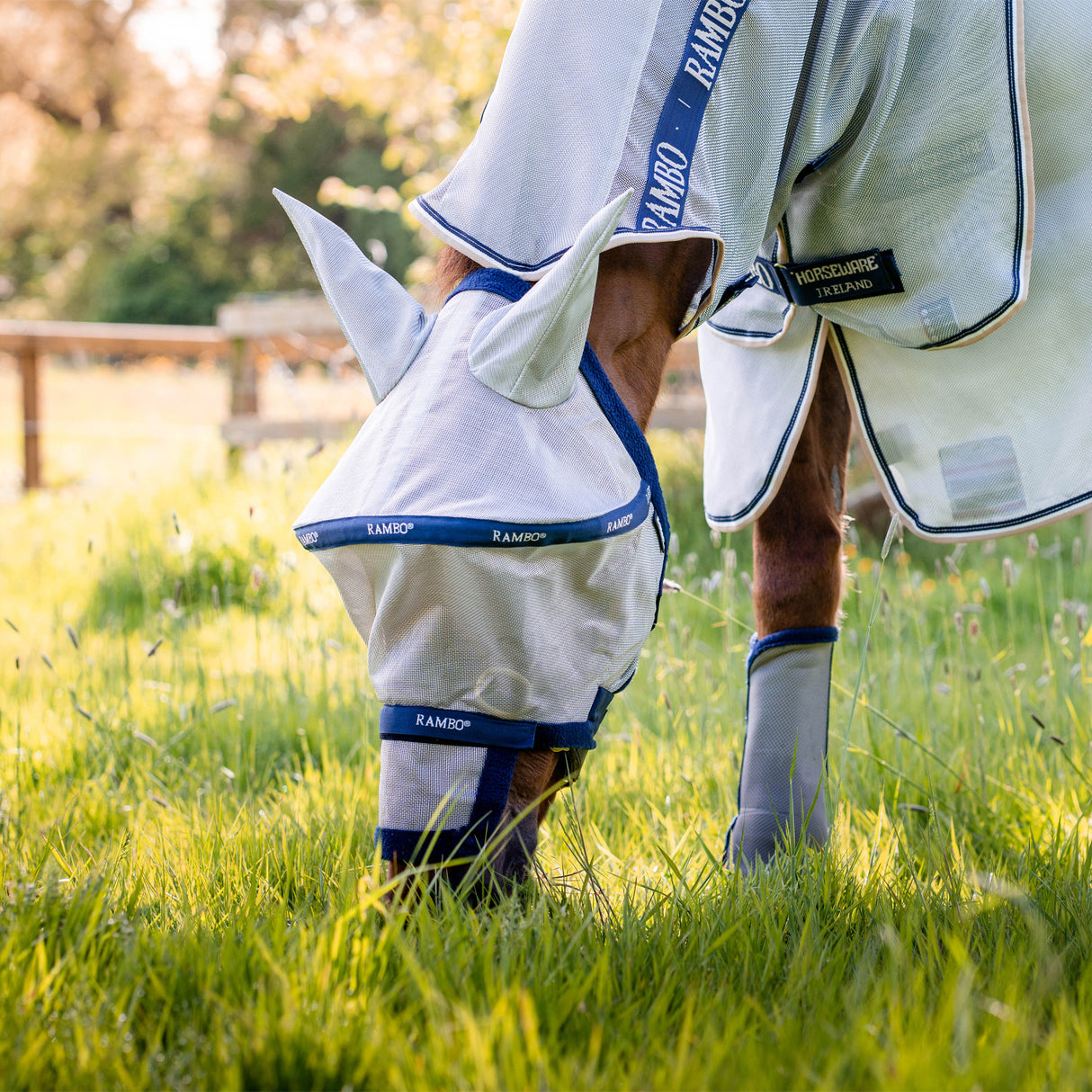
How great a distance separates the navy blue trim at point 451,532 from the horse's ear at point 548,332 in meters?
0.17

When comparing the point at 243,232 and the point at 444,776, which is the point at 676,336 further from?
the point at 243,232

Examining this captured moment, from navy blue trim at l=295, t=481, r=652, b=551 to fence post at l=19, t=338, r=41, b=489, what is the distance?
28.6ft

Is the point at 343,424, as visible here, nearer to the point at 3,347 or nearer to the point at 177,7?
the point at 3,347

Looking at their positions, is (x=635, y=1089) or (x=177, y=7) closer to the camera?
(x=635, y=1089)

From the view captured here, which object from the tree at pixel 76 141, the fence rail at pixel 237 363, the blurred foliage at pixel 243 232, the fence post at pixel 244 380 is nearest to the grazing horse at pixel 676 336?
the fence rail at pixel 237 363

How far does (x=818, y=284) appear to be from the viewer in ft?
6.45

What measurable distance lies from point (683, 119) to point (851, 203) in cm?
49

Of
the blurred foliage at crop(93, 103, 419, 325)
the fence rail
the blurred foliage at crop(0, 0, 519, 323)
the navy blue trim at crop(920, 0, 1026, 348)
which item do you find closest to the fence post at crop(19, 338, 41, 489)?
the fence rail

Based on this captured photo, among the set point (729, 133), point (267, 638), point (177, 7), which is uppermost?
point (177, 7)

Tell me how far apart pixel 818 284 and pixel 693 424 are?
4.74 meters

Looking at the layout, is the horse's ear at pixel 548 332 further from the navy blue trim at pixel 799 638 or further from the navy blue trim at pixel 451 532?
the navy blue trim at pixel 799 638

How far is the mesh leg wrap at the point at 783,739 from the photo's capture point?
2111 millimetres

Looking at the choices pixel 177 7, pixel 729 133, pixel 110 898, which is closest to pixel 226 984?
pixel 110 898

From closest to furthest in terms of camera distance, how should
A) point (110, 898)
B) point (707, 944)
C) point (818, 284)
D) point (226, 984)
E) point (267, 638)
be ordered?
1. point (226, 984)
2. point (707, 944)
3. point (110, 898)
4. point (818, 284)
5. point (267, 638)
